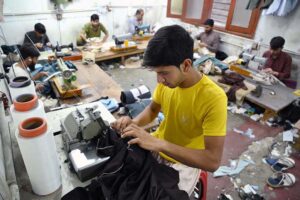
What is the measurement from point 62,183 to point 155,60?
31.9 inches

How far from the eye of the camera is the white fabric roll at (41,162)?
→ 2.97ft

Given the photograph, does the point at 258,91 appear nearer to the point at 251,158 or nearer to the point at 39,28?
the point at 251,158

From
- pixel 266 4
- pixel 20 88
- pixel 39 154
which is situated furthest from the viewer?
pixel 266 4

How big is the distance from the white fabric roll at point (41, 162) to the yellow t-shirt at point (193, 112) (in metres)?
0.75

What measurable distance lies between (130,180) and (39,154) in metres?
0.43

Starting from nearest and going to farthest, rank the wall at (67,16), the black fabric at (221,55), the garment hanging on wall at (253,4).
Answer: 1. the garment hanging on wall at (253,4)
2. the wall at (67,16)
3. the black fabric at (221,55)

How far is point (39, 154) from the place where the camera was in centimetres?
94

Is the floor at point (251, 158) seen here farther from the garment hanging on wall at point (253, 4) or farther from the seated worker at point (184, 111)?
the garment hanging on wall at point (253, 4)

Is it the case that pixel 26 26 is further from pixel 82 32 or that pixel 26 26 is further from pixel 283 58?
pixel 283 58

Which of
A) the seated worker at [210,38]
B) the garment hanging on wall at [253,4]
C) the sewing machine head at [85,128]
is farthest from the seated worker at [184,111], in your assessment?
the seated worker at [210,38]

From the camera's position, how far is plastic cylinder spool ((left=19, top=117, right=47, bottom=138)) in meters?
0.88

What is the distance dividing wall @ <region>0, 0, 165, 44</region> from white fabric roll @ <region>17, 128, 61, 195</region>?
431cm

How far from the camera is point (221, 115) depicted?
1.18m

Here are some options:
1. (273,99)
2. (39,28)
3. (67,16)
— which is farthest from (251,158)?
(67,16)
